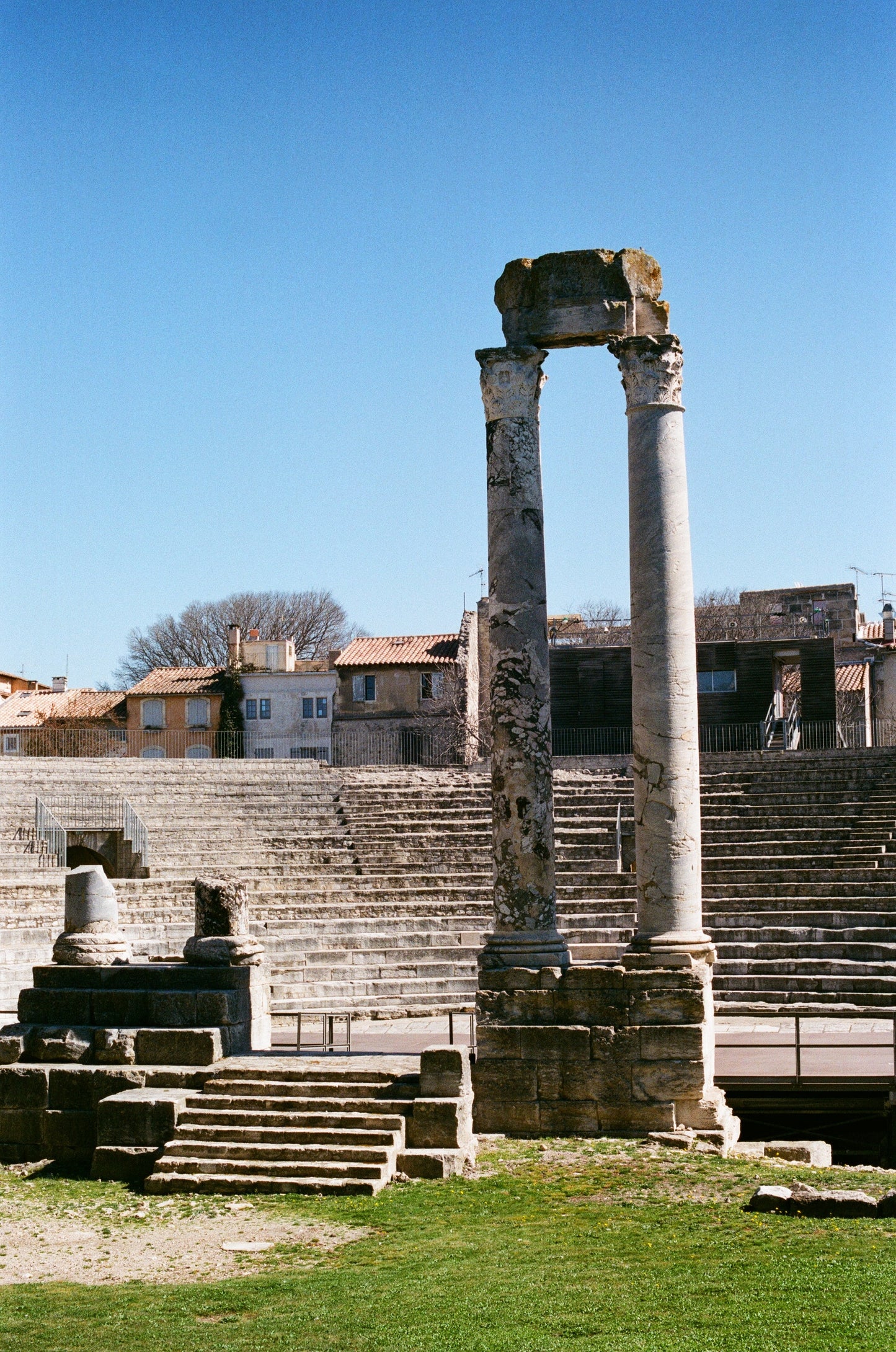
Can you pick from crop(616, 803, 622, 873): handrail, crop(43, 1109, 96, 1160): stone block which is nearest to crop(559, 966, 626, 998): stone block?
crop(43, 1109, 96, 1160): stone block

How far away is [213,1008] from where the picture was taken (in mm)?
13914

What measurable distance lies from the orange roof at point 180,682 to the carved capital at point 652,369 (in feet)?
143

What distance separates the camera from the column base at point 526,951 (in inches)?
524

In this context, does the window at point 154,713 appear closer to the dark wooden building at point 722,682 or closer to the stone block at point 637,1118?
the dark wooden building at point 722,682

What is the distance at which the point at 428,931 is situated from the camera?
24.8m

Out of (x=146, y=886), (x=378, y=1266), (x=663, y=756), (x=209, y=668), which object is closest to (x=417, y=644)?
(x=209, y=668)

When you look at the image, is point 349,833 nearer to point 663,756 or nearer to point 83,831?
point 83,831

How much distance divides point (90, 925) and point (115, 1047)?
198cm

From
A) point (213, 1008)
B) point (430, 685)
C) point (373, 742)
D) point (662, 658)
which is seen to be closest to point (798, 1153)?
point (662, 658)

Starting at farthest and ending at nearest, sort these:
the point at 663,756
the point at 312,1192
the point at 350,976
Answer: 1. the point at 350,976
2. the point at 663,756
3. the point at 312,1192

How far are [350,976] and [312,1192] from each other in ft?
39.4

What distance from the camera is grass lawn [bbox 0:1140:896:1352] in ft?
24.9

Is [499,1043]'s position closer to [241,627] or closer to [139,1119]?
[139,1119]

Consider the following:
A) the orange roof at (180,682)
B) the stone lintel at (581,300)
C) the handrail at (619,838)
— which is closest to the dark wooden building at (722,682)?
the handrail at (619,838)
